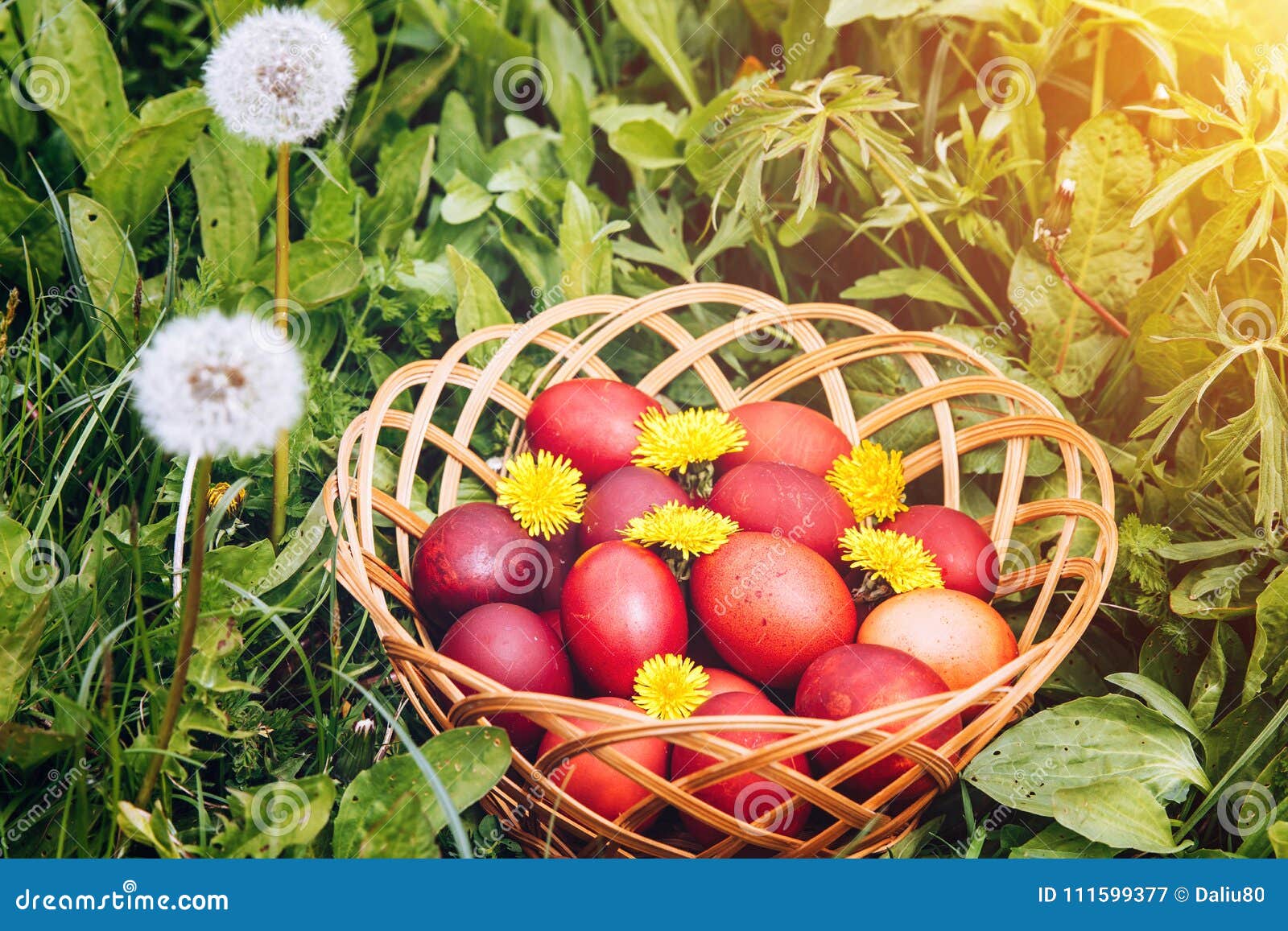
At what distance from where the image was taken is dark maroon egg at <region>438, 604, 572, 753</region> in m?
1.42

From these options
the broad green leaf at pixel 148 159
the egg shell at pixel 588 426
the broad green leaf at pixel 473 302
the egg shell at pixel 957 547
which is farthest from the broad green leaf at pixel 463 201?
the egg shell at pixel 957 547

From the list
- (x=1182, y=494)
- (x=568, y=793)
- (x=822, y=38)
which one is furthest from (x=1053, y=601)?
(x=822, y=38)

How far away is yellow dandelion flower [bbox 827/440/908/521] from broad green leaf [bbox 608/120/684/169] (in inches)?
36.0

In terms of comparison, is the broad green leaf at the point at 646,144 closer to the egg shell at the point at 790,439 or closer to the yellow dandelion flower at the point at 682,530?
the egg shell at the point at 790,439

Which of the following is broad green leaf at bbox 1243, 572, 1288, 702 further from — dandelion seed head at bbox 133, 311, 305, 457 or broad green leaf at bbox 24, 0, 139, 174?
broad green leaf at bbox 24, 0, 139, 174

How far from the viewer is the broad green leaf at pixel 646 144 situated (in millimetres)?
2229

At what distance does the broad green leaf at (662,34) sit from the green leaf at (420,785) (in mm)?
1623

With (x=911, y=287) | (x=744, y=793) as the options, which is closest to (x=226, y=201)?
(x=911, y=287)

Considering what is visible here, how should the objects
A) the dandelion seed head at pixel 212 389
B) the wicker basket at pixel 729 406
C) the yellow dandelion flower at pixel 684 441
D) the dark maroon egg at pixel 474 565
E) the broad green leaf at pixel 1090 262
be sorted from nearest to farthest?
the dandelion seed head at pixel 212 389 < the wicker basket at pixel 729 406 < the dark maroon egg at pixel 474 565 < the yellow dandelion flower at pixel 684 441 < the broad green leaf at pixel 1090 262

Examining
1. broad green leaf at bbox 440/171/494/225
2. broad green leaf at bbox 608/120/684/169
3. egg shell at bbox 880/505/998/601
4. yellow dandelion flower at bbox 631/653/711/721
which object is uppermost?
broad green leaf at bbox 608/120/684/169

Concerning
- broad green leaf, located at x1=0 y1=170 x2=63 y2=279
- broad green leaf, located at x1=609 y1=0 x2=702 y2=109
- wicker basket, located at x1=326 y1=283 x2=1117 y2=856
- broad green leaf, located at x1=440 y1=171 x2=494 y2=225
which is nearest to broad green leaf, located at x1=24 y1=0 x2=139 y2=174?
broad green leaf, located at x1=0 y1=170 x2=63 y2=279

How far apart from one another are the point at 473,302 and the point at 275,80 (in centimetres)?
76

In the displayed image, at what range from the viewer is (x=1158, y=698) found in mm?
1510

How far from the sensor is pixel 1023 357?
80.6 inches
